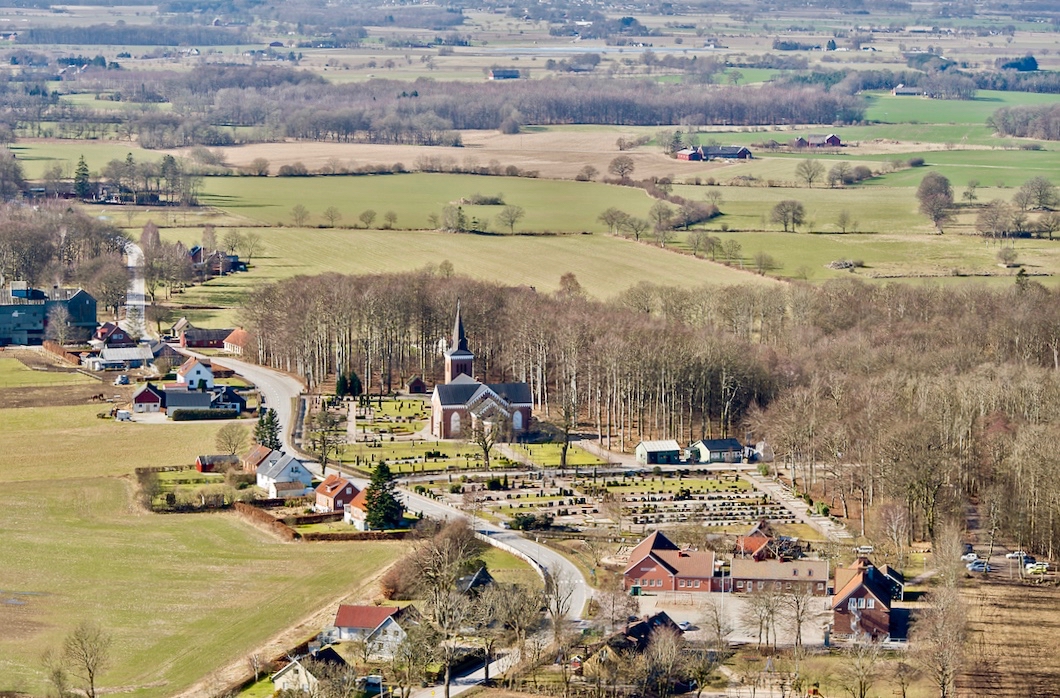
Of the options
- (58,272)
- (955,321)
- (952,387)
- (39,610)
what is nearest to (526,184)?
(58,272)

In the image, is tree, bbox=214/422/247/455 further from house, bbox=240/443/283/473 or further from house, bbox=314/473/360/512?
house, bbox=314/473/360/512

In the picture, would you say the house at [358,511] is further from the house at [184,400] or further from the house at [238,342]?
the house at [238,342]

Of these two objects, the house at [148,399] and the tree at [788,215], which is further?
the tree at [788,215]

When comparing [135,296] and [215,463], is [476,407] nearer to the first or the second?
[215,463]

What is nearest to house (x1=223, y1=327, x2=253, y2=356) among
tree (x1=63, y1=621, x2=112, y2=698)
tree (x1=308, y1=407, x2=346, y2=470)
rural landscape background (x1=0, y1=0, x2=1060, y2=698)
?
rural landscape background (x1=0, y1=0, x2=1060, y2=698)

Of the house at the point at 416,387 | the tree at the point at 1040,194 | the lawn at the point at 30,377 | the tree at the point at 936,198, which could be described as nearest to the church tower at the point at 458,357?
the house at the point at 416,387

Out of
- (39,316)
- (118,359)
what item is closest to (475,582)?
(118,359)
